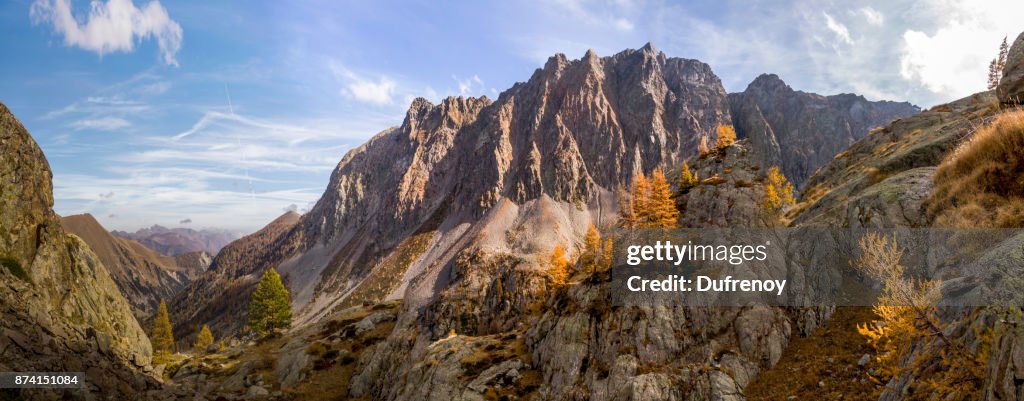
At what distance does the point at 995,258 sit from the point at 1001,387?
24.0 feet

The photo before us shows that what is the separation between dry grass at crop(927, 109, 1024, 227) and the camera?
18.1 meters

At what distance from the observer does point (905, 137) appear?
182ft

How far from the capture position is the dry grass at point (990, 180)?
18.1 metres

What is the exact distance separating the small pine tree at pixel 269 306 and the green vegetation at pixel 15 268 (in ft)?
157

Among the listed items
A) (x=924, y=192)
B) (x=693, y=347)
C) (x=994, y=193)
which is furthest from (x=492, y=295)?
(x=994, y=193)

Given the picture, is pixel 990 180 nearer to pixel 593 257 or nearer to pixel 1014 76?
pixel 1014 76

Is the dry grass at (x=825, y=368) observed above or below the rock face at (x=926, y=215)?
below

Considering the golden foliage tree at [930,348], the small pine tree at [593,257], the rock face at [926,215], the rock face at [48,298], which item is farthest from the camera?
the small pine tree at [593,257]

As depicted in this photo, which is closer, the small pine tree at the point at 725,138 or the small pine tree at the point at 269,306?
the small pine tree at the point at 725,138

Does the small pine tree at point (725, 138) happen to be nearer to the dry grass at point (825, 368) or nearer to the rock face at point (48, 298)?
the dry grass at point (825, 368)

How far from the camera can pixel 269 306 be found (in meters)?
102

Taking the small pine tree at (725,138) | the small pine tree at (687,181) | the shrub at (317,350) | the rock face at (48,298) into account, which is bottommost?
the shrub at (317,350)

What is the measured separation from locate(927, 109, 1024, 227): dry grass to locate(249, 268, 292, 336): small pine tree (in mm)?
115765

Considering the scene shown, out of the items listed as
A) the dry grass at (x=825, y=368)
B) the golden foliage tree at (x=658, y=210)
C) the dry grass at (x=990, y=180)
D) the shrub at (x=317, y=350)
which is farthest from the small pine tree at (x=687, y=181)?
the shrub at (x=317, y=350)
